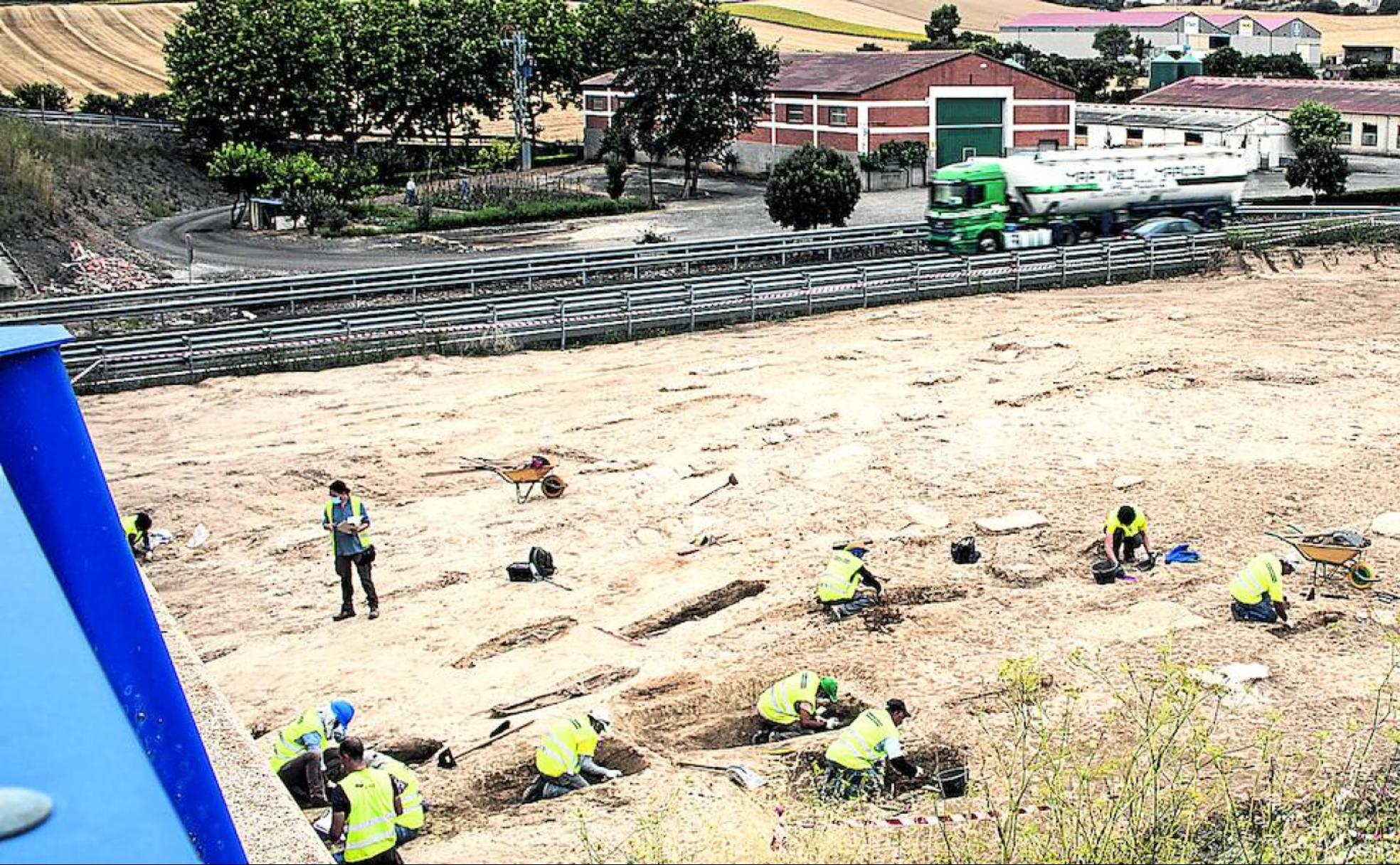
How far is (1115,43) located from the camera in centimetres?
12075

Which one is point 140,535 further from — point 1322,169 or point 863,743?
point 1322,169

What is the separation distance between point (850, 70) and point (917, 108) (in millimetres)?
4365

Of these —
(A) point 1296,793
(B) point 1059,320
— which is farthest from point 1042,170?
(A) point 1296,793

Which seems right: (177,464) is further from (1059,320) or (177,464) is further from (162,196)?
(162,196)

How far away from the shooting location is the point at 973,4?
140 m

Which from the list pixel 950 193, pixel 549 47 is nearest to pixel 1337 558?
pixel 950 193

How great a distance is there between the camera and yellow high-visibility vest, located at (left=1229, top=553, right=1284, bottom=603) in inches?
559

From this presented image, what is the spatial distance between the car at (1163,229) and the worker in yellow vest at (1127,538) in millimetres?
22943

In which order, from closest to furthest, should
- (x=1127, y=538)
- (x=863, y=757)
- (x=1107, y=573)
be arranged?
(x=863, y=757)
(x=1107, y=573)
(x=1127, y=538)

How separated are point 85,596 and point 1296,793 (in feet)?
26.8

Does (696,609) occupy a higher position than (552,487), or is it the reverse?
(552,487)

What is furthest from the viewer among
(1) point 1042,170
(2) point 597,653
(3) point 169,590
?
(1) point 1042,170

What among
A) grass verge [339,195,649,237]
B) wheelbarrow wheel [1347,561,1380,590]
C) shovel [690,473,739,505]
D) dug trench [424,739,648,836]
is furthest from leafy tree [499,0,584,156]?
dug trench [424,739,648,836]

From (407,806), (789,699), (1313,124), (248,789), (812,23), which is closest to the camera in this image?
(248,789)
